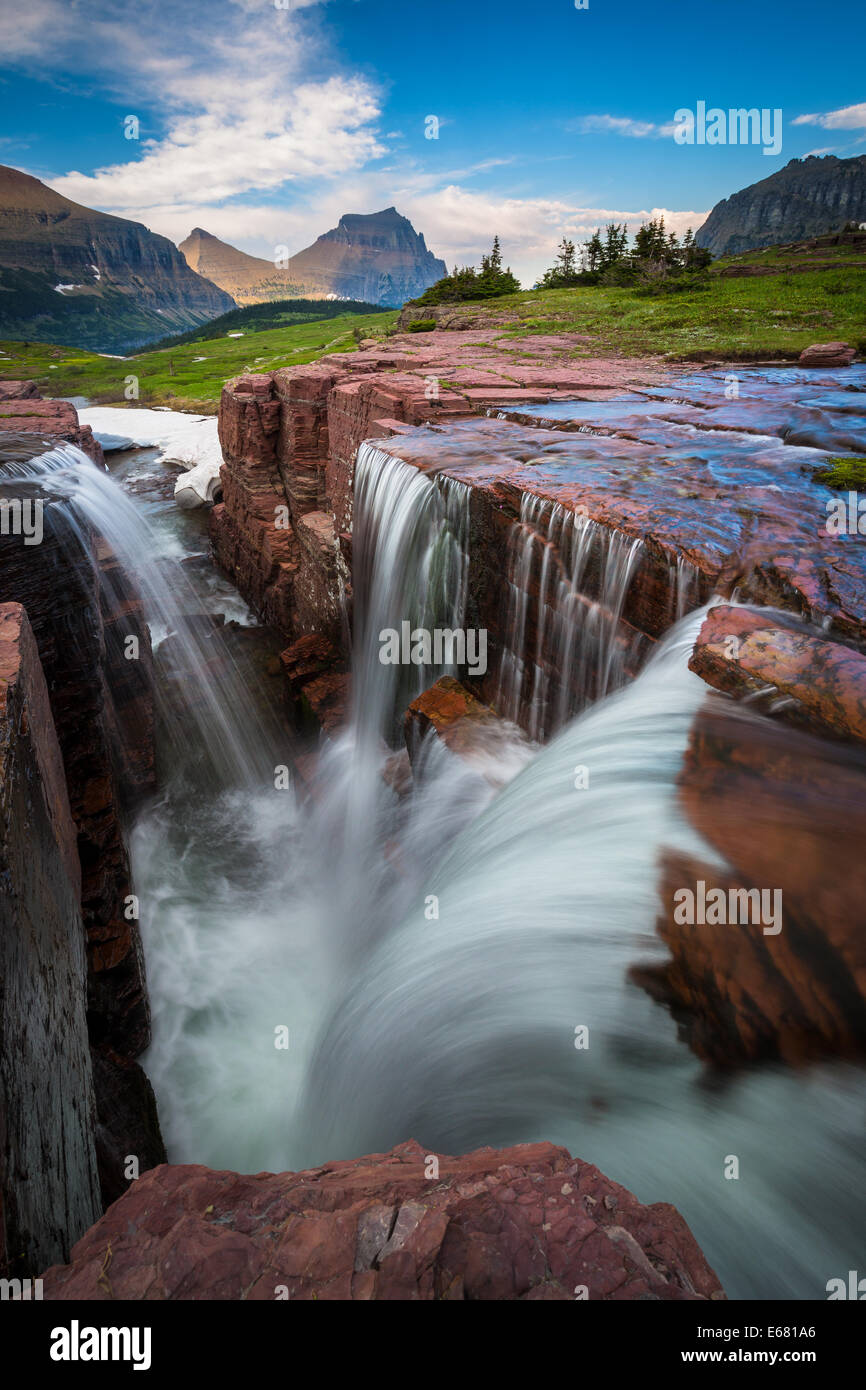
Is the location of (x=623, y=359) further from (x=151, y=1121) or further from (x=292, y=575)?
(x=151, y=1121)

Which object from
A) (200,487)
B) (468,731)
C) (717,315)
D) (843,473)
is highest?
(717,315)

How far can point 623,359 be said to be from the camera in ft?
→ 49.1

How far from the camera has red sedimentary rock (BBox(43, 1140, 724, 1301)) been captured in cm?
195

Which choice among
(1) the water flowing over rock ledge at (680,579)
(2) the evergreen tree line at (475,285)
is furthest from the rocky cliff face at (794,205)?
(1) the water flowing over rock ledge at (680,579)

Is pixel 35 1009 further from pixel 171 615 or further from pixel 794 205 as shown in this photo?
pixel 794 205

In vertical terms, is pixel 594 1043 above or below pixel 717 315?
below

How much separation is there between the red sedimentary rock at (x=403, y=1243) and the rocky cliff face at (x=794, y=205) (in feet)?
476

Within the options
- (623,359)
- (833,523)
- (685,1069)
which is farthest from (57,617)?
(623,359)

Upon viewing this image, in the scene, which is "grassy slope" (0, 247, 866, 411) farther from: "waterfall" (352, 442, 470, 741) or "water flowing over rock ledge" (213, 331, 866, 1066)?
"waterfall" (352, 442, 470, 741)

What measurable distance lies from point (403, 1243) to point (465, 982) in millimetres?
2239

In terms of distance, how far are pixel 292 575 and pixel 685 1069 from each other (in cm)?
1418

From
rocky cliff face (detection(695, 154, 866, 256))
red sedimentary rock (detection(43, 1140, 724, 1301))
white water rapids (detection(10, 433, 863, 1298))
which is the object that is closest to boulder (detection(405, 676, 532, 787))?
white water rapids (detection(10, 433, 863, 1298))

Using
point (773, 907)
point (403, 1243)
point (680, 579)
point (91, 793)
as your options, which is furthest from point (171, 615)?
point (403, 1243)

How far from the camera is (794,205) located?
12669cm
